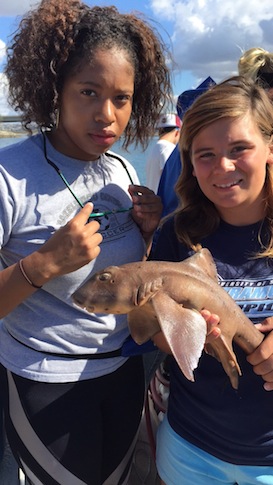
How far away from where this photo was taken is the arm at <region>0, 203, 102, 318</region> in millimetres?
1942

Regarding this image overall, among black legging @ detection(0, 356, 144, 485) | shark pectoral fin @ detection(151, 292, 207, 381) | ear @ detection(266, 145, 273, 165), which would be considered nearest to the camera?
shark pectoral fin @ detection(151, 292, 207, 381)

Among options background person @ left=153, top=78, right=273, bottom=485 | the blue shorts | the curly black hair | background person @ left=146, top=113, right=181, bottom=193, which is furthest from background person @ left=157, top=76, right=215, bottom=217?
background person @ left=146, top=113, right=181, bottom=193

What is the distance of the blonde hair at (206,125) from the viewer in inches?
90.1

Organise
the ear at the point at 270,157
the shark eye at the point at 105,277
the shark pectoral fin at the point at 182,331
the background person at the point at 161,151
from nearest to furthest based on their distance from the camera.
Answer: the shark pectoral fin at the point at 182,331, the shark eye at the point at 105,277, the ear at the point at 270,157, the background person at the point at 161,151

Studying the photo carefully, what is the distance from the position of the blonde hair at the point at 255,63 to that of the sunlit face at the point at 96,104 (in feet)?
3.94

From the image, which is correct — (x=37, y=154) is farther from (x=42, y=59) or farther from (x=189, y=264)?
(x=189, y=264)

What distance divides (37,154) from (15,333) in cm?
80

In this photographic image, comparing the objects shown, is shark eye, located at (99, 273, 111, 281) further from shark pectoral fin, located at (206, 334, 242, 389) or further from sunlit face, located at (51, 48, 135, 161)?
sunlit face, located at (51, 48, 135, 161)

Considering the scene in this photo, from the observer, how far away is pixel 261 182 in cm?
229

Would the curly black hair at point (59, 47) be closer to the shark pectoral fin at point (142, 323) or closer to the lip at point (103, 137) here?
the lip at point (103, 137)

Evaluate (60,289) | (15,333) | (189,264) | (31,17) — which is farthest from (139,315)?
(31,17)

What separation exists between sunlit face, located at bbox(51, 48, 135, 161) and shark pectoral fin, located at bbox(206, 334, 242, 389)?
3.30 ft

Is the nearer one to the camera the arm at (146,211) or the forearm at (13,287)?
the forearm at (13,287)

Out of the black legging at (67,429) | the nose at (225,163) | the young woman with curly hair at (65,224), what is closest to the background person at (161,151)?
the young woman with curly hair at (65,224)
